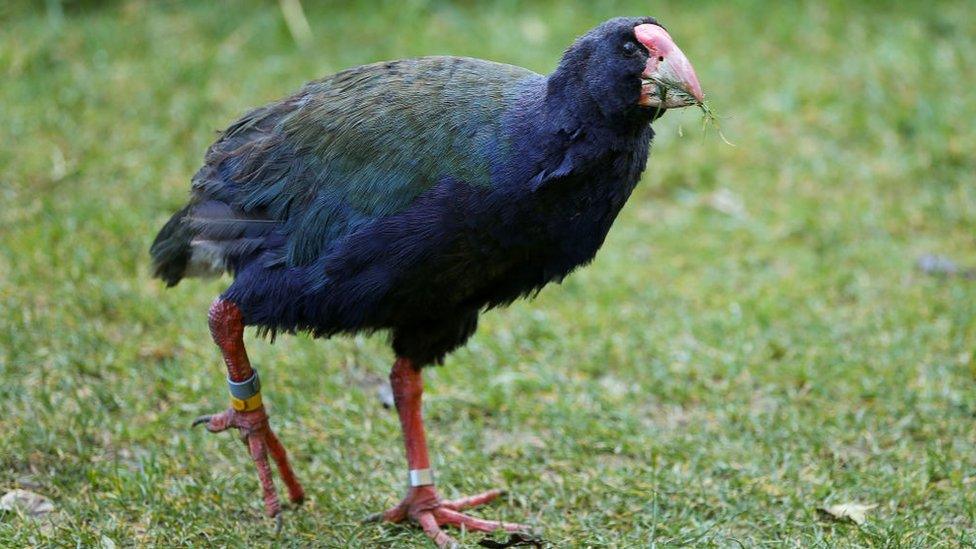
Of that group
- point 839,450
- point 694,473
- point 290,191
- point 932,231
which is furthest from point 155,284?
point 932,231

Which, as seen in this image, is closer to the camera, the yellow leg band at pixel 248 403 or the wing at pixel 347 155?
the wing at pixel 347 155

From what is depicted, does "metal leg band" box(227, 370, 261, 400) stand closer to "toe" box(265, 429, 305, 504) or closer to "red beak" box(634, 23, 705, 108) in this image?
"toe" box(265, 429, 305, 504)

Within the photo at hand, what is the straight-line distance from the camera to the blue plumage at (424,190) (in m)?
3.15

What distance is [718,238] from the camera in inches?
233

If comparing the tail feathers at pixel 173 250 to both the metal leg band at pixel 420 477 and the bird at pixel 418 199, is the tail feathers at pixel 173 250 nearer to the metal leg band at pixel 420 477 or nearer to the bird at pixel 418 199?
the bird at pixel 418 199

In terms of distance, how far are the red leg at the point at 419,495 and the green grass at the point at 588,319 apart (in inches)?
2.5

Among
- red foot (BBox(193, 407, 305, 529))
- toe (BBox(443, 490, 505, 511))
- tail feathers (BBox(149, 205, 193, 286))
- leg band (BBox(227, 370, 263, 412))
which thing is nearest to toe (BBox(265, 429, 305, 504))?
red foot (BBox(193, 407, 305, 529))

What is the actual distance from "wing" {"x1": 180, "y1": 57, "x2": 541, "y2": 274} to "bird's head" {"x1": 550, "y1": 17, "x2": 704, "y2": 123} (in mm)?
277

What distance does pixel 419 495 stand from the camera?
3.69 metres

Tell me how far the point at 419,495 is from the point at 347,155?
1056mm

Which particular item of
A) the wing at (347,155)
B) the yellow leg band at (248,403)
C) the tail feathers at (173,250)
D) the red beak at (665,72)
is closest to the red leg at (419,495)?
the yellow leg band at (248,403)

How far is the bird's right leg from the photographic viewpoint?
3.54 meters

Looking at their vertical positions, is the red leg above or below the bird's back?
Result: below

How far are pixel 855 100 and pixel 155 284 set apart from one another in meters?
4.04
